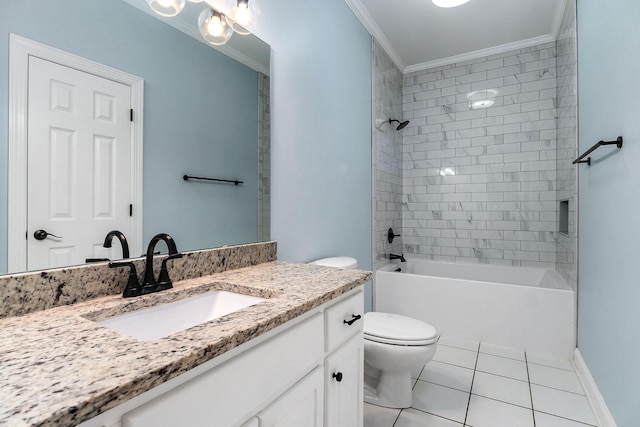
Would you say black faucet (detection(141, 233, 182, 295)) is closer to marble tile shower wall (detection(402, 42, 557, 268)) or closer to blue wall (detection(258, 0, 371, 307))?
blue wall (detection(258, 0, 371, 307))

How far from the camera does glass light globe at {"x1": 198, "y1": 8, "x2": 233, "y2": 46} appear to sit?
52.9 inches

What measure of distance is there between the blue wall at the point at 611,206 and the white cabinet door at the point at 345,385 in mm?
1024

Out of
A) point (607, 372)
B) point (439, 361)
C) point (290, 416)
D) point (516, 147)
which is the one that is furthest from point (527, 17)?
point (290, 416)

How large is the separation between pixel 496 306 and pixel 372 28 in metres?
2.60

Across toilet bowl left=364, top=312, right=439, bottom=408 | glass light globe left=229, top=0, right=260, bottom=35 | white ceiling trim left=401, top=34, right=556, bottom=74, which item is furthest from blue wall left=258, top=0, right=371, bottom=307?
white ceiling trim left=401, top=34, right=556, bottom=74

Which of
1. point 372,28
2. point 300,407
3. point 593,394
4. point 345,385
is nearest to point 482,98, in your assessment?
point 372,28

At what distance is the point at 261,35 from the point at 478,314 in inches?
102

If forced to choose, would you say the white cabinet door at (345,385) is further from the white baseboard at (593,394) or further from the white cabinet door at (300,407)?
the white baseboard at (593,394)

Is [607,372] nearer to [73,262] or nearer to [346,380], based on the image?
[346,380]

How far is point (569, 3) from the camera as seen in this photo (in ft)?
7.95

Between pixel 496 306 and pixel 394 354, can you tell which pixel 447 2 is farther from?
pixel 394 354

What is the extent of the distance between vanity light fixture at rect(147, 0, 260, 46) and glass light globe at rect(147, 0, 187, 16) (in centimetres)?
7

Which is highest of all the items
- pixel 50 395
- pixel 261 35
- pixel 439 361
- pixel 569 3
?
pixel 569 3

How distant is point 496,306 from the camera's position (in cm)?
260
